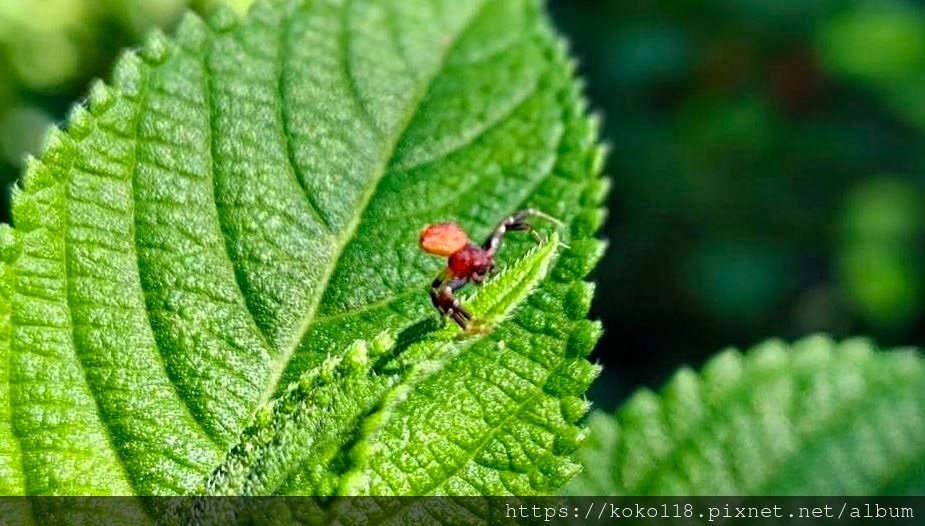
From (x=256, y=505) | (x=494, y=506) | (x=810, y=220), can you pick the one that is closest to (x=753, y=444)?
(x=494, y=506)

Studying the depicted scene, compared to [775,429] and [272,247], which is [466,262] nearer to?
[272,247]

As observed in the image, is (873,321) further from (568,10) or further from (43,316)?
(43,316)

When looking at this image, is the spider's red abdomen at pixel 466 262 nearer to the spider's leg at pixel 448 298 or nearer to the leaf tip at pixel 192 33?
the spider's leg at pixel 448 298

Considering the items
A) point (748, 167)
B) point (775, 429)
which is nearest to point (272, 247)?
point (775, 429)

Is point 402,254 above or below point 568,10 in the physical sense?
above

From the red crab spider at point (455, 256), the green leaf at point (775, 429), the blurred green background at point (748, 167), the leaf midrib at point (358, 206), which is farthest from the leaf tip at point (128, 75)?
the blurred green background at point (748, 167)
